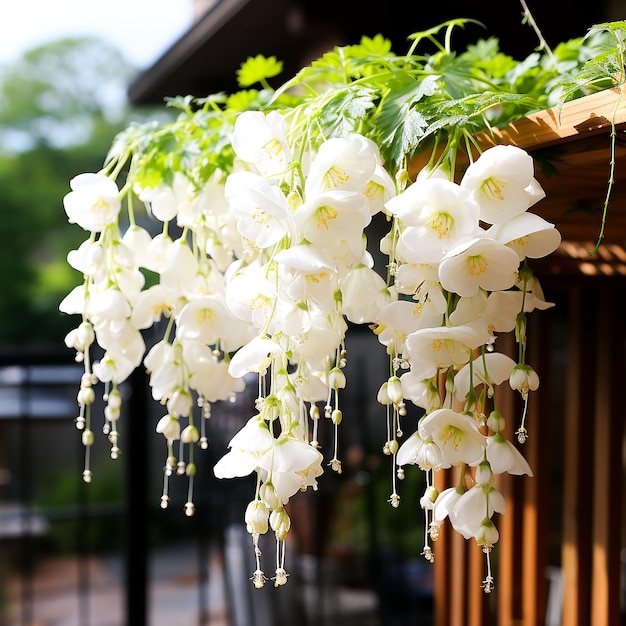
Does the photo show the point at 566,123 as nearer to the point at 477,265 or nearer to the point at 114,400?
the point at 477,265

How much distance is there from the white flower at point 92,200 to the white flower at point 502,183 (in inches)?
15.4

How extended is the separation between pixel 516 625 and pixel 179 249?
108 centimetres

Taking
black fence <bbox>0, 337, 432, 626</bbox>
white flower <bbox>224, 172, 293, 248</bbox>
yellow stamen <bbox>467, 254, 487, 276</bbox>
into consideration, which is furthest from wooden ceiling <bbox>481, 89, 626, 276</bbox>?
black fence <bbox>0, 337, 432, 626</bbox>

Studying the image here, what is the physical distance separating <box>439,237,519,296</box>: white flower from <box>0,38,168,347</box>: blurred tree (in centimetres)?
1601

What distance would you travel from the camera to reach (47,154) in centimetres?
1873

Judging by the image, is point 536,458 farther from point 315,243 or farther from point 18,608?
point 18,608

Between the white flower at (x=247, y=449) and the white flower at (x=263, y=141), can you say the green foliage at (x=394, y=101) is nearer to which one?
the white flower at (x=263, y=141)

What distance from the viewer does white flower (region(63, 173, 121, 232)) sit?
0.82m

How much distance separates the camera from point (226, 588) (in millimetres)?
2654

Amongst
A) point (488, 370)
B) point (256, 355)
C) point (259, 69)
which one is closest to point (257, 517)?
point (256, 355)

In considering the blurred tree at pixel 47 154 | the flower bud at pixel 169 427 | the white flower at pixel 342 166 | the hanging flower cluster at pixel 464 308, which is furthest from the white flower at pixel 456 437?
the blurred tree at pixel 47 154

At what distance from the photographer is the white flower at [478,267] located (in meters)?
0.59

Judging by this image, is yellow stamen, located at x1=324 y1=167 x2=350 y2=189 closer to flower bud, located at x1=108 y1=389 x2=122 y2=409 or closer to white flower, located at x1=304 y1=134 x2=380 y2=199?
white flower, located at x1=304 y1=134 x2=380 y2=199

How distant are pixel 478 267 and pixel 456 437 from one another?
16 centimetres
